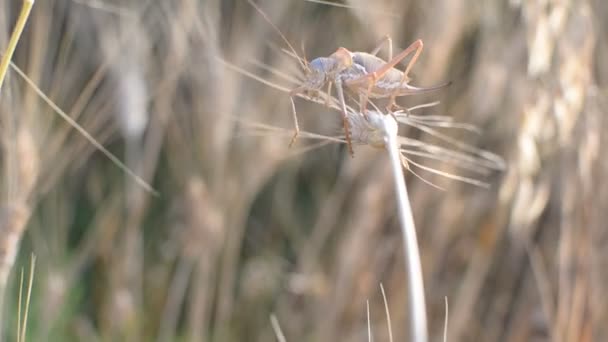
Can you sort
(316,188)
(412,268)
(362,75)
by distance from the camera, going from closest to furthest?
(412,268)
(362,75)
(316,188)

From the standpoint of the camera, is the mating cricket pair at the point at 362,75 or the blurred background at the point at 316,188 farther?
the blurred background at the point at 316,188

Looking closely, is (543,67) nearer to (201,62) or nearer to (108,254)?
(201,62)

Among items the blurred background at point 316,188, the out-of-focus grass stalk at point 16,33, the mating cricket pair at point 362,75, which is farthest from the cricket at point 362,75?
the blurred background at point 316,188

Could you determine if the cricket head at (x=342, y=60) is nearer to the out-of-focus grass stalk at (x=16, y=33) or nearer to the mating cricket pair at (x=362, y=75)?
the mating cricket pair at (x=362, y=75)

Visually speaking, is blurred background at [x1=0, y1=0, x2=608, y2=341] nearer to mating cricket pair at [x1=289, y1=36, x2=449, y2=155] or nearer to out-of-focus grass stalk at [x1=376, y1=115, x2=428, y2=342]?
mating cricket pair at [x1=289, y1=36, x2=449, y2=155]

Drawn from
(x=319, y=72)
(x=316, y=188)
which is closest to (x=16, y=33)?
(x=319, y=72)

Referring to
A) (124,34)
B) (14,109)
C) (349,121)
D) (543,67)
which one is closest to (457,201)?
(543,67)

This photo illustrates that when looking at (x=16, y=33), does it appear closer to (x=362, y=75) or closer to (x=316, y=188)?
(x=362, y=75)

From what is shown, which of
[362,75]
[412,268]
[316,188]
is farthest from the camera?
[316,188]
